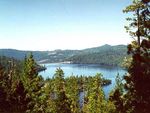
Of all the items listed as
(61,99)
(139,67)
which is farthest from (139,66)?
(61,99)

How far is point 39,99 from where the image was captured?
50531 millimetres

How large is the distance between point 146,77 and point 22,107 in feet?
101

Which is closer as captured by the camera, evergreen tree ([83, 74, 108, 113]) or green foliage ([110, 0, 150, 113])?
green foliage ([110, 0, 150, 113])

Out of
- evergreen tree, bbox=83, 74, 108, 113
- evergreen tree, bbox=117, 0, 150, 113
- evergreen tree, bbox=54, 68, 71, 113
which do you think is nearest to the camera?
evergreen tree, bbox=117, 0, 150, 113

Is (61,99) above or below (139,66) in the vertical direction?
below

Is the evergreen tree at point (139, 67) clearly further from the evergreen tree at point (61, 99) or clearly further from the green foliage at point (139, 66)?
the evergreen tree at point (61, 99)

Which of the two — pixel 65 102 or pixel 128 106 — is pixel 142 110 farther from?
pixel 65 102

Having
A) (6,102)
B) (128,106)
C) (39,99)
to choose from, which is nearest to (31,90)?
(39,99)

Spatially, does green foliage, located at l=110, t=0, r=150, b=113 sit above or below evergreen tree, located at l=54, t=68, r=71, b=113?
Answer: above

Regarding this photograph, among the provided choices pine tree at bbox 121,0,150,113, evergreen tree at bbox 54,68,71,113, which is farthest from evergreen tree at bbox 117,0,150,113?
evergreen tree at bbox 54,68,71,113

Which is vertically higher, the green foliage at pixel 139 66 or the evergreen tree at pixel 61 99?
the green foliage at pixel 139 66

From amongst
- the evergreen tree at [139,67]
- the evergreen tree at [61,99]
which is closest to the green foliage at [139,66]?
the evergreen tree at [139,67]

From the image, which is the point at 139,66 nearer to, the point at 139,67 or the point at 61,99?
the point at 139,67

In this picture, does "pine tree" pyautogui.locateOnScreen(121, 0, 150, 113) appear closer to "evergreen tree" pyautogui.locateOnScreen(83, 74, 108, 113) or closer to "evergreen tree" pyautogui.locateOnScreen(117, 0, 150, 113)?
"evergreen tree" pyautogui.locateOnScreen(117, 0, 150, 113)
